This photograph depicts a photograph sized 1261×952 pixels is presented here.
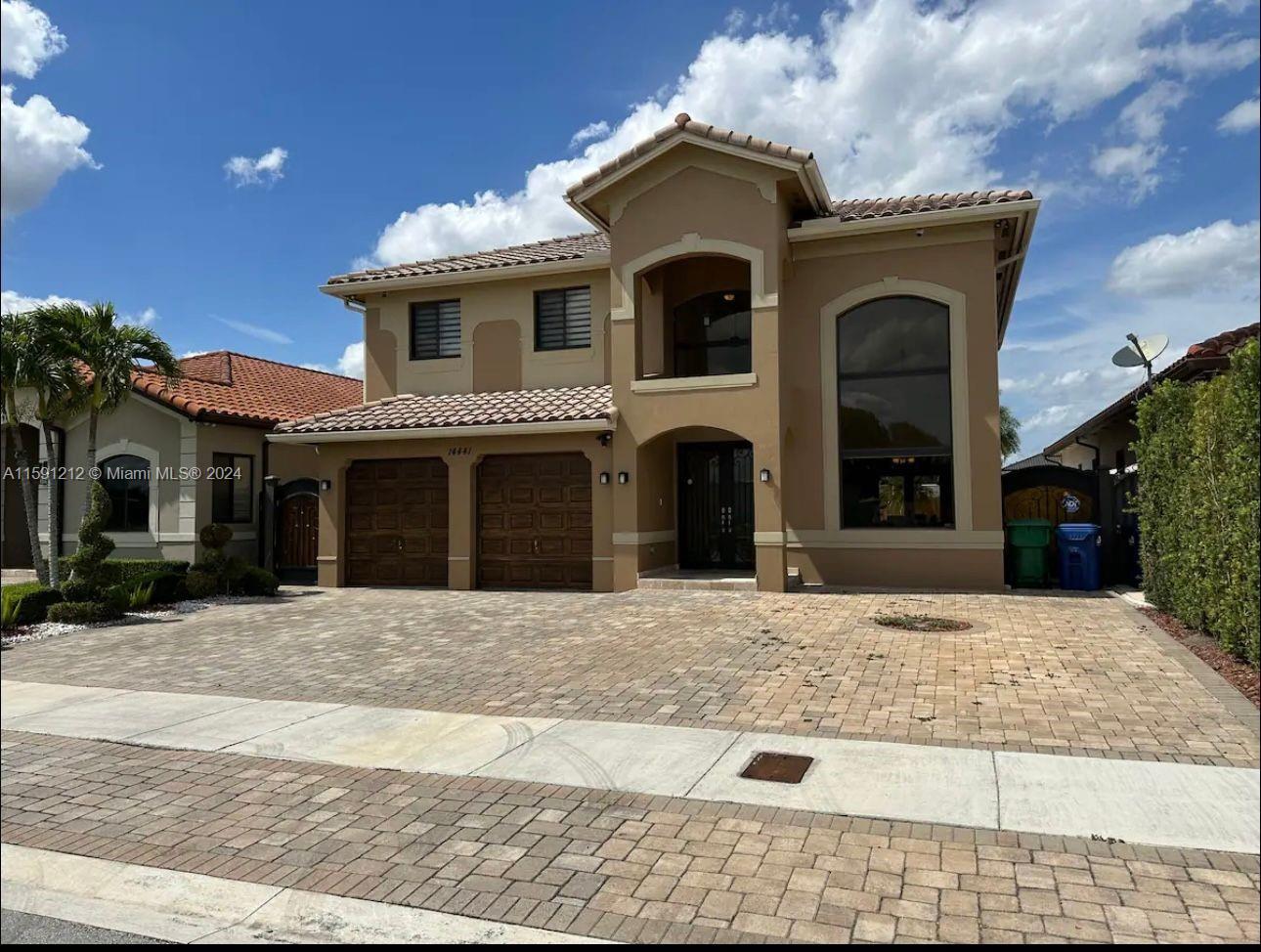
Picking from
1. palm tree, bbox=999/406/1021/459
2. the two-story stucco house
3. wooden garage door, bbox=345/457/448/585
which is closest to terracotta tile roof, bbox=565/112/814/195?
the two-story stucco house

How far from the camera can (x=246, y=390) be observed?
21.1m

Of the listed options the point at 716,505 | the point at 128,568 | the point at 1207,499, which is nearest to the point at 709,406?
the point at 716,505

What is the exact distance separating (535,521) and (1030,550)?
8575 mm

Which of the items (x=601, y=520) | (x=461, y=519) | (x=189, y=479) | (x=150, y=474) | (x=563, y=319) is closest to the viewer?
(x=601, y=520)

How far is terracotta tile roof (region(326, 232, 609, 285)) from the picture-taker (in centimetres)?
1706

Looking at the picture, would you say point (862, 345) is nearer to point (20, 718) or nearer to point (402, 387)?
point (402, 387)

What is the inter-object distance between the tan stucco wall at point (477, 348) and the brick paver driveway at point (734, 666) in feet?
17.9

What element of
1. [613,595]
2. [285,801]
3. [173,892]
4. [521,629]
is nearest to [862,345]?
[613,595]

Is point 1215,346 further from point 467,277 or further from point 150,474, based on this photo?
point 150,474

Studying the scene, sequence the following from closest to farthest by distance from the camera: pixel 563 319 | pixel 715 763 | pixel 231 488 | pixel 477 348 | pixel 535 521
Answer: pixel 715 763, pixel 535 521, pixel 563 319, pixel 477 348, pixel 231 488

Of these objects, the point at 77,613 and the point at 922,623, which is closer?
the point at 922,623

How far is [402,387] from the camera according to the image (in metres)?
Answer: 18.3

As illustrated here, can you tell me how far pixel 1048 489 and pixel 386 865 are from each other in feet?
46.1

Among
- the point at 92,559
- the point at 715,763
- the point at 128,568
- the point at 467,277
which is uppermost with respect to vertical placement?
the point at 467,277
